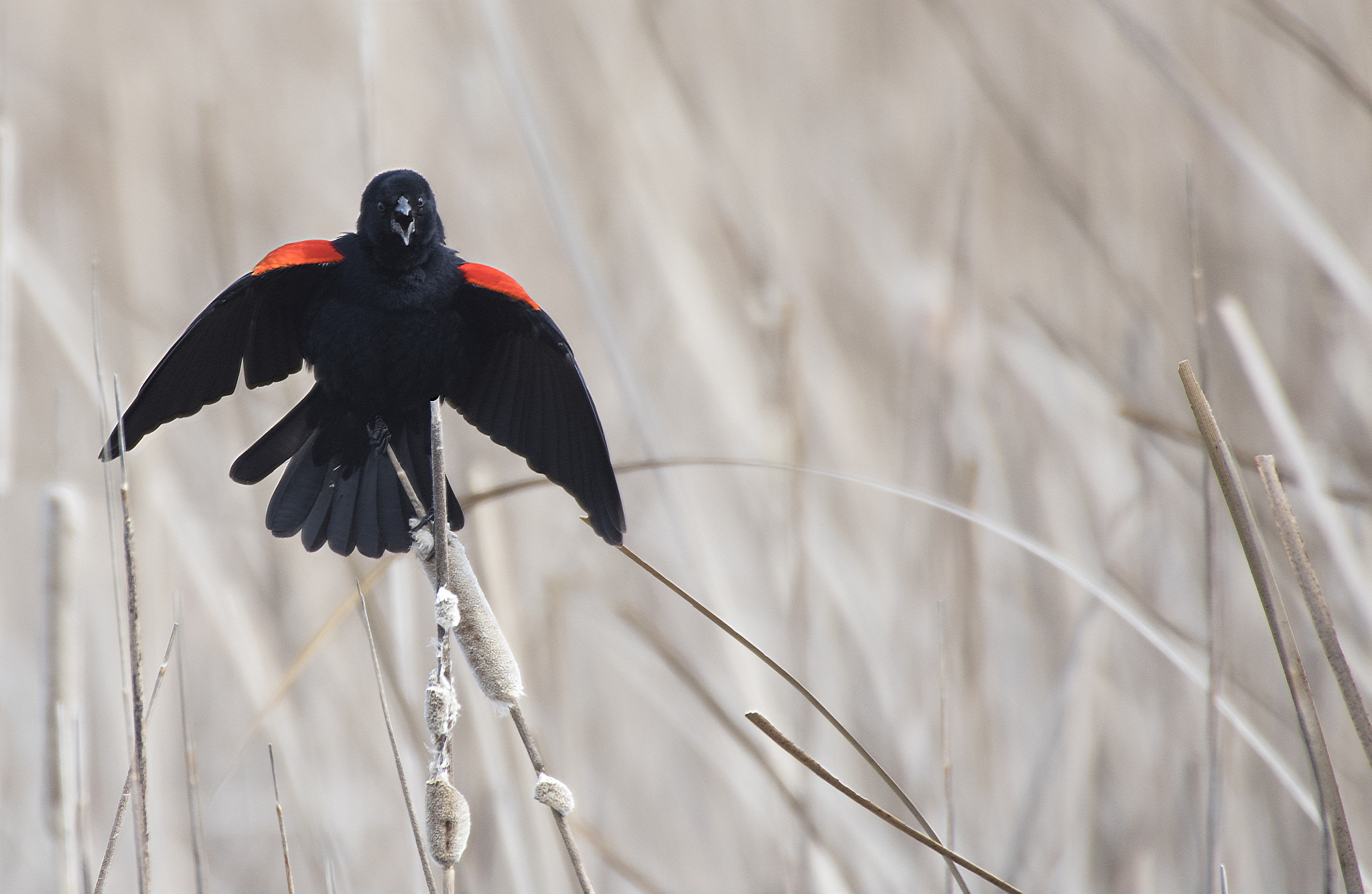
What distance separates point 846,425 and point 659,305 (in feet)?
1.76

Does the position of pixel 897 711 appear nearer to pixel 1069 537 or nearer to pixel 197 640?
pixel 1069 537

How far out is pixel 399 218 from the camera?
2.02 feet

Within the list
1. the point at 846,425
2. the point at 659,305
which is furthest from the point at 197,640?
the point at 846,425

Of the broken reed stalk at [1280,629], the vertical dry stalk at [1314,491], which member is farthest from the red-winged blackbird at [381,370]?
the vertical dry stalk at [1314,491]

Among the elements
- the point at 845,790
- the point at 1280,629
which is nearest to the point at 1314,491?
the point at 1280,629

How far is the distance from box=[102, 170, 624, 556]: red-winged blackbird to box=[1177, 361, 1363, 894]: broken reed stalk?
0.35 metres

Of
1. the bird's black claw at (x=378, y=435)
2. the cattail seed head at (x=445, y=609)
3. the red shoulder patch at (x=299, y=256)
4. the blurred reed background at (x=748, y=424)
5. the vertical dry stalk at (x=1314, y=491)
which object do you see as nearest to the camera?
the cattail seed head at (x=445, y=609)

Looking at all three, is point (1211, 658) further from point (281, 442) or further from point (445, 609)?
point (281, 442)

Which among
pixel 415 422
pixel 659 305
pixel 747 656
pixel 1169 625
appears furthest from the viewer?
pixel 659 305

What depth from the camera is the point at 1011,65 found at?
2.29 metres

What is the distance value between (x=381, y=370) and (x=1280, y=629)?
578 millimetres

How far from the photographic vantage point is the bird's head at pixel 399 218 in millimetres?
620

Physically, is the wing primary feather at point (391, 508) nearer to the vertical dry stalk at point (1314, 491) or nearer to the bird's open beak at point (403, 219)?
the bird's open beak at point (403, 219)

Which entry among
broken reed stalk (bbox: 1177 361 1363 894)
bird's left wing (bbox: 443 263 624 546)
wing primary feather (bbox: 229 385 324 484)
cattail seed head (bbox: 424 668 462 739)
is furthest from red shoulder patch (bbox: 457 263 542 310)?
broken reed stalk (bbox: 1177 361 1363 894)
